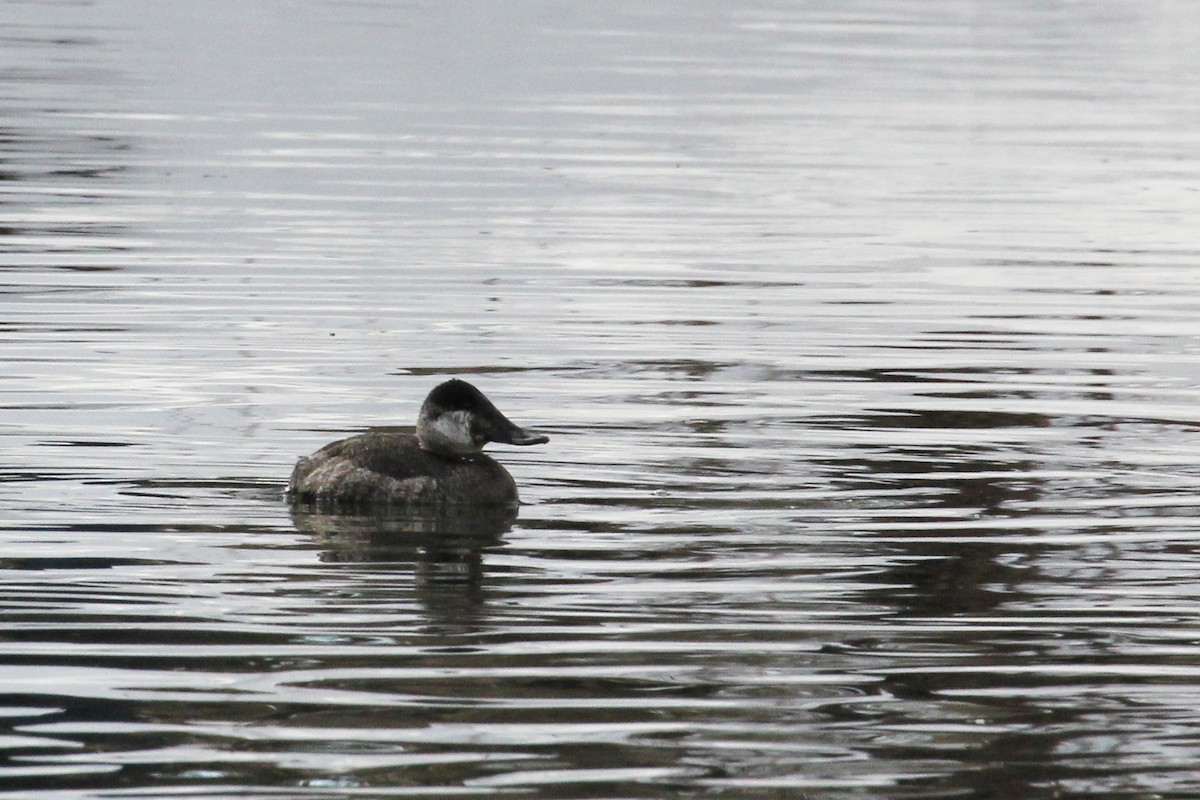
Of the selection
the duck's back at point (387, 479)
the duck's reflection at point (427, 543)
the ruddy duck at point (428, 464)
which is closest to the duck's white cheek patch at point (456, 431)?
the ruddy duck at point (428, 464)

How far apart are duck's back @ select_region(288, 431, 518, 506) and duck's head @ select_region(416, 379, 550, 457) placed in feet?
0.42

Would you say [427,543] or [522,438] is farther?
[522,438]

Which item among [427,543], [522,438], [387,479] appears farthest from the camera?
[522,438]

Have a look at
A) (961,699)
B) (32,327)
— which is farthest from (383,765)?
(32,327)

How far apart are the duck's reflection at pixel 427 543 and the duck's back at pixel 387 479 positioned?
8cm

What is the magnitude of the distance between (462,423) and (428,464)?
9.7 inches

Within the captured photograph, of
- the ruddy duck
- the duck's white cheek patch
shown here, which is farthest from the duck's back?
the duck's white cheek patch

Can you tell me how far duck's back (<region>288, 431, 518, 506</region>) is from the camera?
10305 mm

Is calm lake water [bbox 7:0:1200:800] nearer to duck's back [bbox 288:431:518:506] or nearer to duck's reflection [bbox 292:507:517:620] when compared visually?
duck's reflection [bbox 292:507:517:620]

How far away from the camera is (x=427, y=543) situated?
9.80 meters

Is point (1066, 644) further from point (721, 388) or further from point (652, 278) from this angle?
point (652, 278)

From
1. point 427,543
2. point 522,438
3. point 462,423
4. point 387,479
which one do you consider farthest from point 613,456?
point 427,543

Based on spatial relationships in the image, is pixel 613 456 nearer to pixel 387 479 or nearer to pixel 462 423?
pixel 462 423

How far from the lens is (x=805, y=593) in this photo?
875 cm
